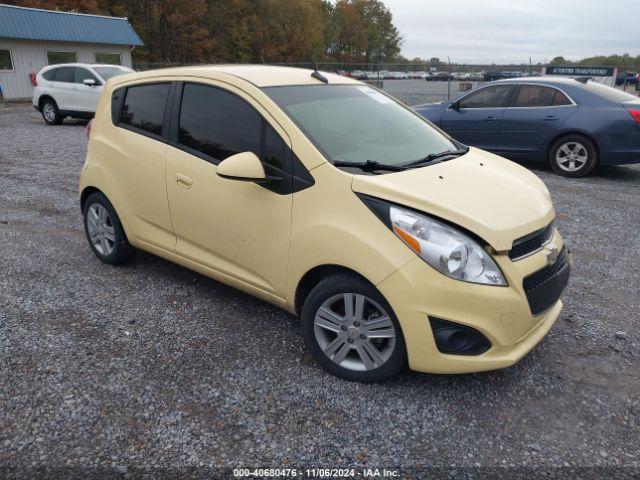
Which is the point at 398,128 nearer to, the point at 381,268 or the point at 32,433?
the point at 381,268

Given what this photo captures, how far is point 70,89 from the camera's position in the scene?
14.9 meters

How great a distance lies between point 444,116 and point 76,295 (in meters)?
7.48

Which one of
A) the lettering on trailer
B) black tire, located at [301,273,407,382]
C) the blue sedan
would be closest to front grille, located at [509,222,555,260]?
black tire, located at [301,273,407,382]

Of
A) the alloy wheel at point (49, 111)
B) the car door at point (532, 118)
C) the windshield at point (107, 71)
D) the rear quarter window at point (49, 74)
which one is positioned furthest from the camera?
the alloy wheel at point (49, 111)

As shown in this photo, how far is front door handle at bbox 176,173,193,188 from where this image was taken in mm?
3744

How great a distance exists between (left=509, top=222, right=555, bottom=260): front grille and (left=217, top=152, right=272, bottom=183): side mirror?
1484mm

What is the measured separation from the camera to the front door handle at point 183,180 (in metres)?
3.74

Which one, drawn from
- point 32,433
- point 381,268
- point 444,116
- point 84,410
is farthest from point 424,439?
point 444,116

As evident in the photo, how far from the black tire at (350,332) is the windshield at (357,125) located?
30.2 inches

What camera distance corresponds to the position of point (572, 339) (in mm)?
3596

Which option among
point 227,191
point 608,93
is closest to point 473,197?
point 227,191

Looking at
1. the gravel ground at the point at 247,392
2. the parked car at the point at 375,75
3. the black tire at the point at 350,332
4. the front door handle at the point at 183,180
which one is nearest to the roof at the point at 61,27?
the parked car at the point at 375,75

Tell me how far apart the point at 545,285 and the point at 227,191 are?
6.67 feet

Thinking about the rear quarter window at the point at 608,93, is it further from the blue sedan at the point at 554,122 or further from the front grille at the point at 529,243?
the front grille at the point at 529,243
